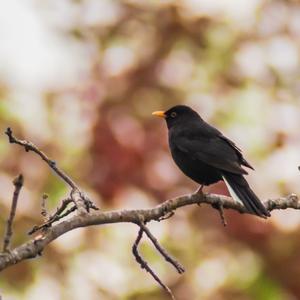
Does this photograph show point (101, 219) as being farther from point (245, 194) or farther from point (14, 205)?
point (245, 194)

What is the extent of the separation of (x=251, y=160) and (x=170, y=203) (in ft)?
20.5

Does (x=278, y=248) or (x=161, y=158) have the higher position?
(x=161, y=158)

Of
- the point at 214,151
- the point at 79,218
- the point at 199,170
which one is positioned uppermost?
the point at 214,151

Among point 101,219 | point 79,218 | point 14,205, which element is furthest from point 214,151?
point 14,205

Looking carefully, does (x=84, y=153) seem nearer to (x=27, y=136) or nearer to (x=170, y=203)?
(x=27, y=136)

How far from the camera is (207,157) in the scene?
271 inches

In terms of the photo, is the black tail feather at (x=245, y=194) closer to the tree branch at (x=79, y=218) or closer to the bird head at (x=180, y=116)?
the tree branch at (x=79, y=218)

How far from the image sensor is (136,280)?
34.5 ft

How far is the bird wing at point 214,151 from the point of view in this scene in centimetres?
670

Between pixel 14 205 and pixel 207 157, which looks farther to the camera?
pixel 207 157

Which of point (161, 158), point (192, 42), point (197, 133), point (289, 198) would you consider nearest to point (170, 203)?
point (289, 198)

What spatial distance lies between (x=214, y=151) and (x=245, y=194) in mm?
1111

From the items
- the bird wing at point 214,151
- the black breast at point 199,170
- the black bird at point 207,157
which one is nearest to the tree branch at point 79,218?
the black bird at point 207,157

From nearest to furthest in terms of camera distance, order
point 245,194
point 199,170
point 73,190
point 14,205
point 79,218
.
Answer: point 14,205 → point 79,218 → point 73,190 → point 245,194 → point 199,170
